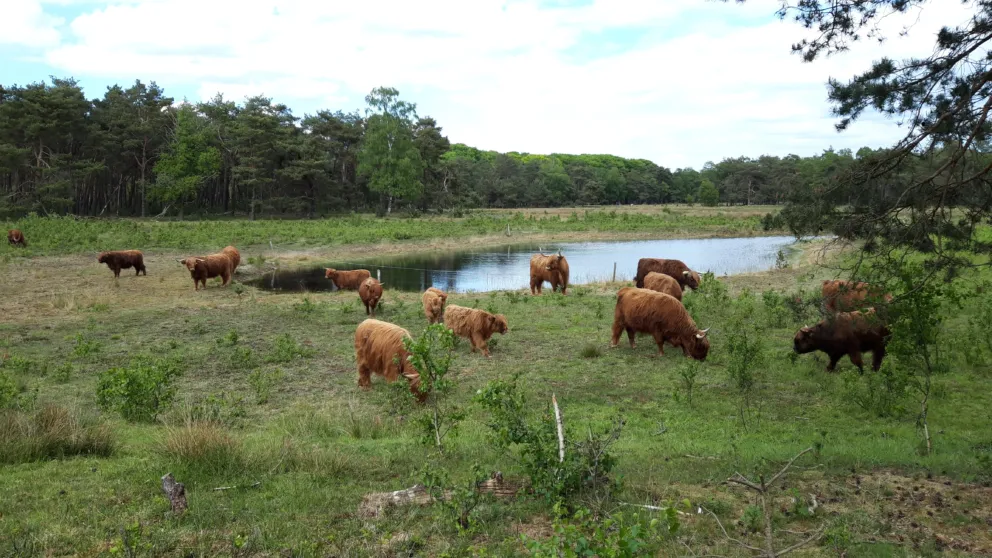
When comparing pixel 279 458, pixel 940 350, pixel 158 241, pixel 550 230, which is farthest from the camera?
pixel 550 230

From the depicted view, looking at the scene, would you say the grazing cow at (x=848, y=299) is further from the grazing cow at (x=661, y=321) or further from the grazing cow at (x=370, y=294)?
the grazing cow at (x=370, y=294)

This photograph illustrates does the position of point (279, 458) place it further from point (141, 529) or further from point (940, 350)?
point (940, 350)

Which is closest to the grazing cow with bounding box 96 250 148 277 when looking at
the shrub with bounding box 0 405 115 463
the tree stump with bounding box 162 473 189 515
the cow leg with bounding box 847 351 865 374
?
the shrub with bounding box 0 405 115 463

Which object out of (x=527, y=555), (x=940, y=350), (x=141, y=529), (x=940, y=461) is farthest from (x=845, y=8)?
(x=141, y=529)

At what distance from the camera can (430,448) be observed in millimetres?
7332

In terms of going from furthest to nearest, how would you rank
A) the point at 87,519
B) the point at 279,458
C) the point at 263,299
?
the point at 263,299 → the point at 279,458 → the point at 87,519

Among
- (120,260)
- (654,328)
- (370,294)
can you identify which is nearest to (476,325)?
(654,328)

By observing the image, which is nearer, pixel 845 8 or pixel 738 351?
pixel 845 8

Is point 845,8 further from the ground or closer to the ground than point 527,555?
further from the ground

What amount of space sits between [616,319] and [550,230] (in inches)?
1639

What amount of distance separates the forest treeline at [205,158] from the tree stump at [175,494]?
49866 mm

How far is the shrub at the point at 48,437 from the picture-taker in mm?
6711

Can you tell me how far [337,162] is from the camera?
73375 mm

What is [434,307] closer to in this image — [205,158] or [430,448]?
[430,448]
